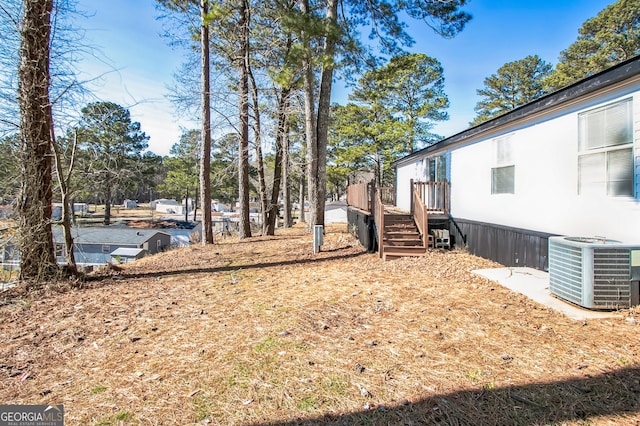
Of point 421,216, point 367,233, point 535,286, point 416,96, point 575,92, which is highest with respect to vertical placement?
point 416,96

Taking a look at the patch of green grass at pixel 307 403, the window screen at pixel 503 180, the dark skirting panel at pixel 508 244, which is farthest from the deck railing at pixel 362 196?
the patch of green grass at pixel 307 403

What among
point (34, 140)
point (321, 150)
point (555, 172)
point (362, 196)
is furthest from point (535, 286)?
point (34, 140)

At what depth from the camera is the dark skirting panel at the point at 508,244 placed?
5789 millimetres

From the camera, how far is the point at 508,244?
21.7ft

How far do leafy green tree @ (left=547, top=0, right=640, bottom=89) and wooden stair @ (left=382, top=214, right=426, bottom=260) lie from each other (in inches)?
624

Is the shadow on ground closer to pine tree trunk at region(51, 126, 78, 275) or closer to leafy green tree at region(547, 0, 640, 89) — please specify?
pine tree trunk at region(51, 126, 78, 275)

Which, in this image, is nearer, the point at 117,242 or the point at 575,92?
the point at 575,92

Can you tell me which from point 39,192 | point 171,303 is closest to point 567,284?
point 171,303

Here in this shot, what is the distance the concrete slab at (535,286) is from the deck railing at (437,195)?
3625 mm

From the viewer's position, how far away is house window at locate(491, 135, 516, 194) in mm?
6745

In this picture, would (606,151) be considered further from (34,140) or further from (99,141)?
(34,140)

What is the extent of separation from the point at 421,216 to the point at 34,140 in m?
7.79

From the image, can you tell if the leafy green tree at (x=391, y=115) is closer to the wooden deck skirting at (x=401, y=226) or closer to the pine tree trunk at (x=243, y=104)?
the pine tree trunk at (x=243, y=104)

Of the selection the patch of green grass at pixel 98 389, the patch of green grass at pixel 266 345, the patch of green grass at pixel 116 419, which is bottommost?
the patch of green grass at pixel 116 419
